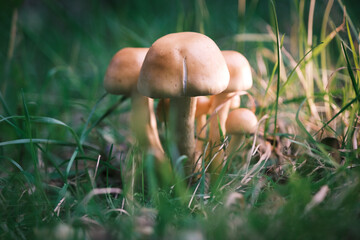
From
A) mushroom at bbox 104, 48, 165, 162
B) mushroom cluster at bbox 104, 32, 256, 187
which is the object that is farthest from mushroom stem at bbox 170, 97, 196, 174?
mushroom at bbox 104, 48, 165, 162

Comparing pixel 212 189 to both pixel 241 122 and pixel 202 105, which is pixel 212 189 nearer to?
pixel 241 122

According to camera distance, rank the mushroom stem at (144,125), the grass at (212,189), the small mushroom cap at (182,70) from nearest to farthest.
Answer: the grass at (212,189), the small mushroom cap at (182,70), the mushroom stem at (144,125)

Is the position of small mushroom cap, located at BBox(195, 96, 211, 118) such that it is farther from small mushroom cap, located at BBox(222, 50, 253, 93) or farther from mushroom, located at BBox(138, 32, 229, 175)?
mushroom, located at BBox(138, 32, 229, 175)

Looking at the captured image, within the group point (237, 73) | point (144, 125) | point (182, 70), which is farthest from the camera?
point (144, 125)

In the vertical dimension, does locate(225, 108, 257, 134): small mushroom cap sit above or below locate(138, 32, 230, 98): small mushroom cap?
below

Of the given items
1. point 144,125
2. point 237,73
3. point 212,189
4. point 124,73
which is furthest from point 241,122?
point 124,73

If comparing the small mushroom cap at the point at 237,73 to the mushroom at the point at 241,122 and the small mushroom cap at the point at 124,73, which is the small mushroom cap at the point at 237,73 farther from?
the small mushroom cap at the point at 124,73

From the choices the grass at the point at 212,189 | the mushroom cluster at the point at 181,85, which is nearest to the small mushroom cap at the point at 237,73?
the mushroom cluster at the point at 181,85
